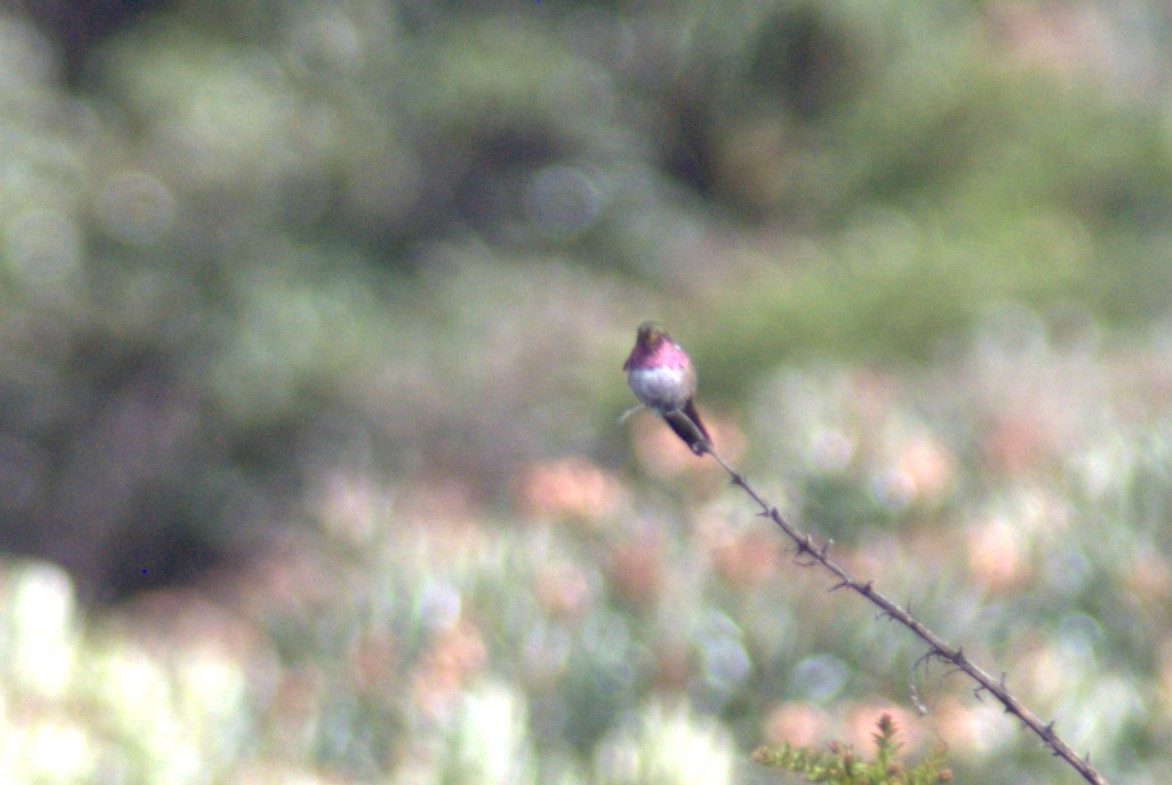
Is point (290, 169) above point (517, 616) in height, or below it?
above

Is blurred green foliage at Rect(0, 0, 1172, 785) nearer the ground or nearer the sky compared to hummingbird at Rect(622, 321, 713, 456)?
nearer the sky

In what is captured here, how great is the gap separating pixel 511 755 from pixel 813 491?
1.34 meters

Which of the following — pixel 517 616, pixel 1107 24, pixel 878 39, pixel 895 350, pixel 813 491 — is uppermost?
pixel 1107 24

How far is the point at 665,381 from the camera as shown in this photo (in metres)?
1.61

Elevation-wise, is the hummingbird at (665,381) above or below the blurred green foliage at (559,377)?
below

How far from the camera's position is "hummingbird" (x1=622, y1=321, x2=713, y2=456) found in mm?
1609

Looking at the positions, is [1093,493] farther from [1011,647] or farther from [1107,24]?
[1107,24]

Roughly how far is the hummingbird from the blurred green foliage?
1.46m

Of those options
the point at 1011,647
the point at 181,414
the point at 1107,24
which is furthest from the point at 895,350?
the point at 1107,24

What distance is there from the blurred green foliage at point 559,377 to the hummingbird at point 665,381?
146 centimetres

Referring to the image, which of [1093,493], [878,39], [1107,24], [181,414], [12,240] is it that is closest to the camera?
[1093,493]

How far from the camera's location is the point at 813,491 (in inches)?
163

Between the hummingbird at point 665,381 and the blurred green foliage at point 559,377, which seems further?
the blurred green foliage at point 559,377

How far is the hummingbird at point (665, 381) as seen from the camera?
1609 mm
